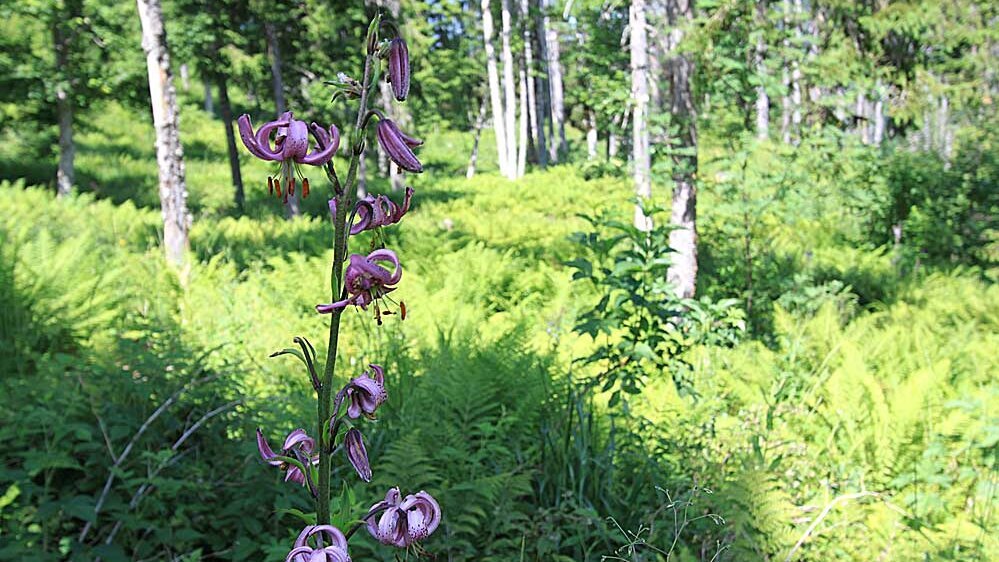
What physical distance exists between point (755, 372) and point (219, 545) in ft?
10.2

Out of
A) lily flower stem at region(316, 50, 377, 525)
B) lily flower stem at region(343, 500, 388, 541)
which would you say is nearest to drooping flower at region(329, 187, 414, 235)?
lily flower stem at region(316, 50, 377, 525)

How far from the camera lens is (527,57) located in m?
23.9

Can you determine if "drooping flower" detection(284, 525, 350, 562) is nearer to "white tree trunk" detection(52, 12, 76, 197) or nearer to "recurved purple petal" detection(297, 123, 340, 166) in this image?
"recurved purple petal" detection(297, 123, 340, 166)

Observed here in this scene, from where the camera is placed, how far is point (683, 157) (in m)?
5.32

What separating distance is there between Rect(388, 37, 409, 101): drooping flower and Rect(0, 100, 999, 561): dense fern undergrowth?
0.70 m

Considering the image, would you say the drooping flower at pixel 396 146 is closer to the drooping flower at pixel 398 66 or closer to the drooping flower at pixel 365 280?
the drooping flower at pixel 398 66

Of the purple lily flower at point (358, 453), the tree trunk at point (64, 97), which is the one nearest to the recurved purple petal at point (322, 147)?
the purple lily flower at point (358, 453)

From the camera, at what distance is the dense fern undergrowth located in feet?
7.97

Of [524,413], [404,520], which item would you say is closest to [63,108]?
[524,413]

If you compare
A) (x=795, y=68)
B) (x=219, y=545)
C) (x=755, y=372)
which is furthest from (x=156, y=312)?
(x=795, y=68)

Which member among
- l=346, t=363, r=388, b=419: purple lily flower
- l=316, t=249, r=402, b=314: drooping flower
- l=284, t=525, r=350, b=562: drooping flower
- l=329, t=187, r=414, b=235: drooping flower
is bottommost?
l=284, t=525, r=350, b=562: drooping flower

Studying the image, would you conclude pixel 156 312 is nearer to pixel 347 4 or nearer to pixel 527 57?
pixel 347 4

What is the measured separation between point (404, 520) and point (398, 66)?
754mm

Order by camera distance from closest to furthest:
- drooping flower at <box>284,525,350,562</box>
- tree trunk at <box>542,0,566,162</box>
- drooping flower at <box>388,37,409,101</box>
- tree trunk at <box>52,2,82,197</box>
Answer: drooping flower at <box>284,525,350,562</box>, drooping flower at <box>388,37,409,101</box>, tree trunk at <box>52,2,82,197</box>, tree trunk at <box>542,0,566,162</box>
